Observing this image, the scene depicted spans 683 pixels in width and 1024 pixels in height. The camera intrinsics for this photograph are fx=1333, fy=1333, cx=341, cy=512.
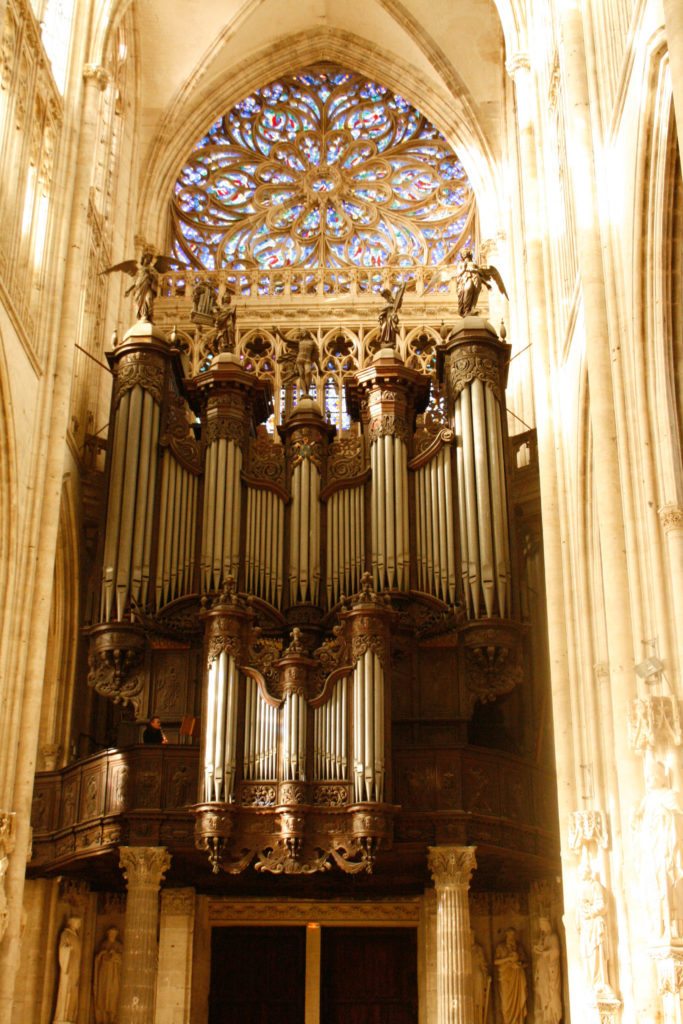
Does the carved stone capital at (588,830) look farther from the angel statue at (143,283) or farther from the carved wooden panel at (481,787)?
the angel statue at (143,283)

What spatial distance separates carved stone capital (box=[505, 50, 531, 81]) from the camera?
19484 mm

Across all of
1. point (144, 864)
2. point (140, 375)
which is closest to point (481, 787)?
point (144, 864)

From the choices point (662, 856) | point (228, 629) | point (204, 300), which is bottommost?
point (662, 856)

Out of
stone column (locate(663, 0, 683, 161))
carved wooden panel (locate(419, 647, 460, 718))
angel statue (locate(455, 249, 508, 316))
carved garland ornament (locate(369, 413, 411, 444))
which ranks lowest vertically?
carved wooden panel (locate(419, 647, 460, 718))

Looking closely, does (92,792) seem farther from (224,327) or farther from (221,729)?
(224,327)

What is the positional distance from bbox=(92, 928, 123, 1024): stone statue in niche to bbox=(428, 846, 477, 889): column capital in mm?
4868

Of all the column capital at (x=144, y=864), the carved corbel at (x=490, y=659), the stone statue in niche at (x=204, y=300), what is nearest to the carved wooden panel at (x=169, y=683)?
the column capital at (x=144, y=864)

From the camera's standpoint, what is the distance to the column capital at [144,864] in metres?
16.0

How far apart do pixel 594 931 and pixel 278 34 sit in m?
18.8

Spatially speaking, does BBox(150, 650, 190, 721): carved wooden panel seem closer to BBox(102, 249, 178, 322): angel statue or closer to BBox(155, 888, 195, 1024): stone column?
BBox(155, 888, 195, 1024): stone column

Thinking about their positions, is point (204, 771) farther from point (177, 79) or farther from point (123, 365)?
point (177, 79)

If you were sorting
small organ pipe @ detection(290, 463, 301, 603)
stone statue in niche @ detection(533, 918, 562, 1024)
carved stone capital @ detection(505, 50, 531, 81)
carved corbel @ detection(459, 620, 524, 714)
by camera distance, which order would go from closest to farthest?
stone statue in niche @ detection(533, 918, 562, 1024) < carved corbel @ detection(459, 620, 524, 714) < small organ pipe @ detection(290, 463, 301, 603) < carved stone capital @ detection(505, 50, 531, 81)

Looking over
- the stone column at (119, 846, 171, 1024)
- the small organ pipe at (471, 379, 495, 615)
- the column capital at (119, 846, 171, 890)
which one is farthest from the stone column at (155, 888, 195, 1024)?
the small organ pipe at (471, 379, 495, 615)

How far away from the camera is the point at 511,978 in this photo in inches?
689
